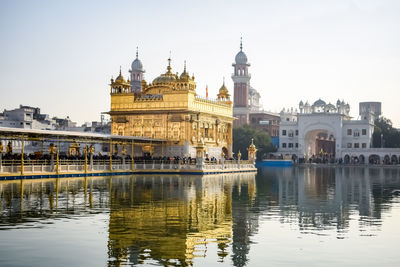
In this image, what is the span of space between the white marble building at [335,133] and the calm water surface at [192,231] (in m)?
77.6

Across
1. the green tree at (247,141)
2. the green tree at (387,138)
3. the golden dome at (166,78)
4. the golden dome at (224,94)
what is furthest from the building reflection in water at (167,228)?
the green tree at (387,138)

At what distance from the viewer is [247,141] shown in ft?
300

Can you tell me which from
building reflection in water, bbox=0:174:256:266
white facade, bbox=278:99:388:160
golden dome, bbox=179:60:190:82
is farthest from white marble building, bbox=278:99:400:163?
building reflection in water, bbox=0:174:256:266

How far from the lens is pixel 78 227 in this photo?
47.9 ft

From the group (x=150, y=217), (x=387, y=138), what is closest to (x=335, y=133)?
(x=387, y=138)

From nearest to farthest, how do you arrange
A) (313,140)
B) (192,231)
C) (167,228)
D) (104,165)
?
(192,231) → (167,228) → (104,165) → (313,140)

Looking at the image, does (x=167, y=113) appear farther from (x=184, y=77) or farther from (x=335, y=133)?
(x=335, y=133)

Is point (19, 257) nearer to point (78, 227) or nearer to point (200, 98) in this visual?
point (78, 227)

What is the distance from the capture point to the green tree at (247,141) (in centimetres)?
9094

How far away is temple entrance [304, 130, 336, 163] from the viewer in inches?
4036

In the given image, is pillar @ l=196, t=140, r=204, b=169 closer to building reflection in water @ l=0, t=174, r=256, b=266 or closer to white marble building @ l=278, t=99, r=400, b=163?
building reflection in water @ l=0, t=174, r=256, b=266

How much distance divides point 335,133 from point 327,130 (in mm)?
2524

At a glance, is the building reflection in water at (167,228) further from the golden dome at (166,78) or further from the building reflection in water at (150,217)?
the golden dome at (166,78)

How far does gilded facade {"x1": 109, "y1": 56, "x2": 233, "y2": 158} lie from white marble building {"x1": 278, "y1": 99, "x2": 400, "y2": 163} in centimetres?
4535
